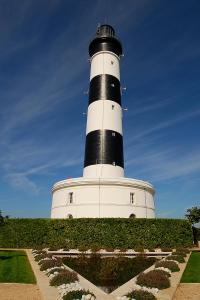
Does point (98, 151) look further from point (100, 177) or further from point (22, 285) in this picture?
point (22, 285)

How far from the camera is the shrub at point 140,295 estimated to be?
9234 millimetres

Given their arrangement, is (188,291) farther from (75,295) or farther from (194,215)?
(194,215)

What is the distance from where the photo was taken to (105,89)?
34562mm

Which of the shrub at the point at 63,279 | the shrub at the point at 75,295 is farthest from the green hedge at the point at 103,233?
the shrub at the point at 75,295

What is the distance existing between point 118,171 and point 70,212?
21.0 feet

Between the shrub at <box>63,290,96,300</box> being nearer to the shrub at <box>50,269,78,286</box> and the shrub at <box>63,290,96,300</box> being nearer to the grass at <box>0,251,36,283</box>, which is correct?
the shrub at <box>50,269,78,286</box>

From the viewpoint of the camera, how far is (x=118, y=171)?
31.9 metres

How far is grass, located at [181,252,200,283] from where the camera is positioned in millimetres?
13092

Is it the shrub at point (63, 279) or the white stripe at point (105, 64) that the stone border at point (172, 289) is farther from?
the white stripe at point (105, 64)

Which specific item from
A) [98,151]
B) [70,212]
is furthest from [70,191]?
[98,151]

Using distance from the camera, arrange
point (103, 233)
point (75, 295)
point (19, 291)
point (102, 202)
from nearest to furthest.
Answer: point (75, 295)
point (19, 291)
point (103, 233)
point (102, 202)

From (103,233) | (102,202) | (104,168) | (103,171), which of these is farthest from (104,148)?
(103,233)

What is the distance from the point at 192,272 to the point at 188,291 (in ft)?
12.9

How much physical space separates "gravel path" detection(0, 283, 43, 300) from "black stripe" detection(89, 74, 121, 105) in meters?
25.1
